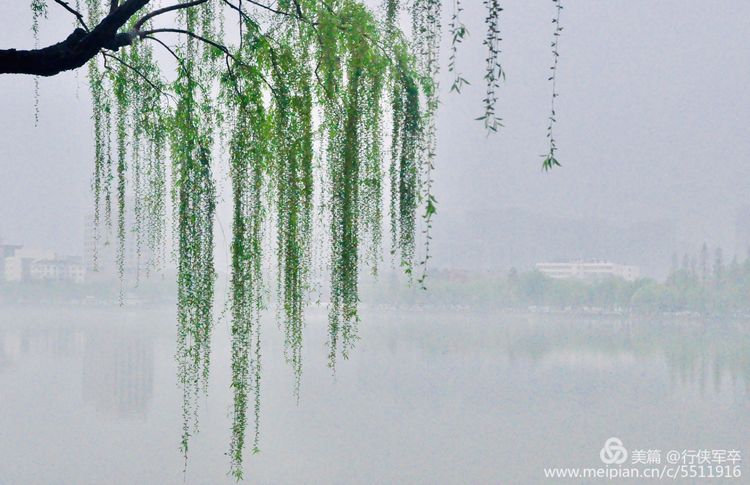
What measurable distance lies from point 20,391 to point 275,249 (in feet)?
67.9

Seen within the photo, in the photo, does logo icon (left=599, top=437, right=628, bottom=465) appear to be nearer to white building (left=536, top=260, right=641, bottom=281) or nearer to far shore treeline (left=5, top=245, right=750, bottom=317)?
far shore treeline (left=5, top=245, right=750, bottom=317)

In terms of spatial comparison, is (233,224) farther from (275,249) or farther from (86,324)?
(86,324)

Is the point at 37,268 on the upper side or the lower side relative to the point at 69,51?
lower

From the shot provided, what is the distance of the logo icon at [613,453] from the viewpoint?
14.5 meters

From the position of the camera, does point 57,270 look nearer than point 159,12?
No

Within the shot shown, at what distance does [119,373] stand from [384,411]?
1140 centimetres

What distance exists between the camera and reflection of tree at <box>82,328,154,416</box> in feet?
64.1

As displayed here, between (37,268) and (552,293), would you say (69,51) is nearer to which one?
(552,293)

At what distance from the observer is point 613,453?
14820 millimetres

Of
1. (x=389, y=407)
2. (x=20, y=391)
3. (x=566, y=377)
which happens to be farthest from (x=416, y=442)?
(x=20, y=391)

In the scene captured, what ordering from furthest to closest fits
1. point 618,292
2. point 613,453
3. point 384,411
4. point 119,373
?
point 618,292 < point 119,373 < point 384,411 < point 613,453

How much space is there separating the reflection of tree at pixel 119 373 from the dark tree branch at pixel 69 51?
17345mm

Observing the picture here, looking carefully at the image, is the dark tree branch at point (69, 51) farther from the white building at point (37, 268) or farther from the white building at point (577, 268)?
the white building at point (577, 268)

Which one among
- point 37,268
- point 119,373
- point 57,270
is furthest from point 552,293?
point 37,268
